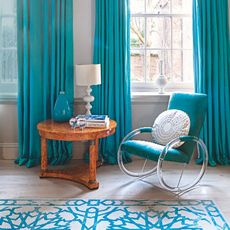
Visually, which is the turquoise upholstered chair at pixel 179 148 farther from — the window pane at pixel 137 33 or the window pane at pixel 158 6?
the window pane at pixel 158 6

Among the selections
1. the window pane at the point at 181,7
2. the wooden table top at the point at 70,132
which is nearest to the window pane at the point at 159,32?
the window pane at the point at 181,7

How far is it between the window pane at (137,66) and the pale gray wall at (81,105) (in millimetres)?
334

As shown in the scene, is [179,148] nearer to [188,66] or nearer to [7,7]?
[188,66]

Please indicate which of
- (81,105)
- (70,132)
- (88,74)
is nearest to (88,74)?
(88,74)

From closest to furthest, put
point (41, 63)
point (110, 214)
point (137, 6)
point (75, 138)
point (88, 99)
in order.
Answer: point (110, 214), point (75, 138), point (88, 99), point (41, 63), point (137, 6)

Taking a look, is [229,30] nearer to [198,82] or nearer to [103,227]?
[198,82]

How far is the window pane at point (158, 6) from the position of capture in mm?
4094

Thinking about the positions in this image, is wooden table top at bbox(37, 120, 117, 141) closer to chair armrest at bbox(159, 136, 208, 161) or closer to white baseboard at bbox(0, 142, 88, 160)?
chair armrest at bbox(159, 136, 208, 161)

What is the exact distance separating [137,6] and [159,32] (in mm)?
403

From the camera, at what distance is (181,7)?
161 inches

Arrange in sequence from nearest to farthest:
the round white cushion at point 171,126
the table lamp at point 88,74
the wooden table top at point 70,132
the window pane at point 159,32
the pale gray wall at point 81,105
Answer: the wooden table top at point 70,132 → the round white cushion at point 171,126 → the table lamp at point 88,74 → the pale gray wall at point 81,105 → the window pane at point 159,32

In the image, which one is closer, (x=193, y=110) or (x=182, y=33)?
(x=193, y=110)

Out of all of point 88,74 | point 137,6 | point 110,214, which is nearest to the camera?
point 110,214

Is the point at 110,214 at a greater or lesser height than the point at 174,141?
lesser
